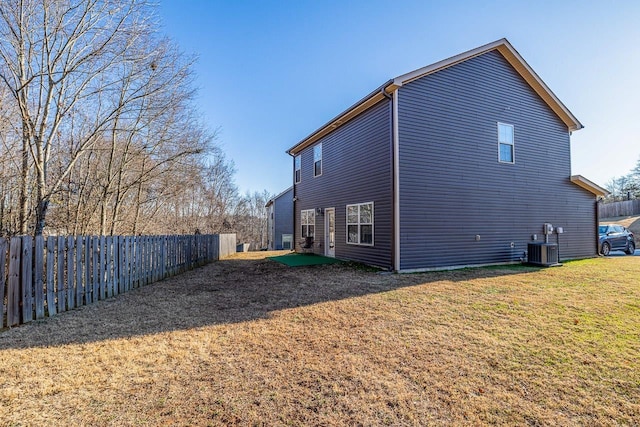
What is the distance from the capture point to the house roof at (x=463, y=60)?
8.62 m

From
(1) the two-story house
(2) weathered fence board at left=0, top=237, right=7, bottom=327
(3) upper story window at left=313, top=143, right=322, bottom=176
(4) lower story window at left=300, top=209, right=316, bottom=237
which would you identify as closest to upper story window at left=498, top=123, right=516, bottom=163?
(1) the two-story house

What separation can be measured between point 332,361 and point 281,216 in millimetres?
25513

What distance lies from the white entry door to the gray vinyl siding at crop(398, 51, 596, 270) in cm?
406

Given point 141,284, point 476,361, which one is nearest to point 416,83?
point 476,361

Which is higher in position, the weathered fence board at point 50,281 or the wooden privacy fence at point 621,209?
the wooden privacy fence at point 621,209

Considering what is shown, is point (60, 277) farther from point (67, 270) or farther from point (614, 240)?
point (614, 240)

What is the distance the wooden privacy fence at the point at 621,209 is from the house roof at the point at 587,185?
23657 millimetres

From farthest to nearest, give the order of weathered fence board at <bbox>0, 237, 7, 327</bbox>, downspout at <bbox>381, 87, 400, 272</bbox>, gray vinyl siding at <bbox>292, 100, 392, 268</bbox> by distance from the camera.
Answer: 1. gray vinyl siding at <bbox>292, 100, 392, 268</bbox>
2. downspout at <bbox>381, 87, 400, 272</bbox>
3. weathered fence board at <bbox>0, 237, 7, 327</bbox>

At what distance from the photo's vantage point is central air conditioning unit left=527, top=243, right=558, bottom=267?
9.43m

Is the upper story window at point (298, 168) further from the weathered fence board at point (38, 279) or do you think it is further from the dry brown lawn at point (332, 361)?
the weathered fence board at point (38, 279)

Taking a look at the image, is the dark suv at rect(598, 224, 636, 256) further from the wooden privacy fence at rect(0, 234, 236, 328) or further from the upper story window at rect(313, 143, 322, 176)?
the wooden privacy fence at rect(0, 234, 236, 328)

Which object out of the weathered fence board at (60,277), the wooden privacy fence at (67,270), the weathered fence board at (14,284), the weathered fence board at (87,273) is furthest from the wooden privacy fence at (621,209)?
the weathered fence board at (14,284)

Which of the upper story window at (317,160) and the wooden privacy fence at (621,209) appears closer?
the upper story window at (317,160)

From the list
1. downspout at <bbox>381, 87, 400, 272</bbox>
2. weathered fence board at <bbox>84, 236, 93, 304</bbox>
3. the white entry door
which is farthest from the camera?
the white entry door
